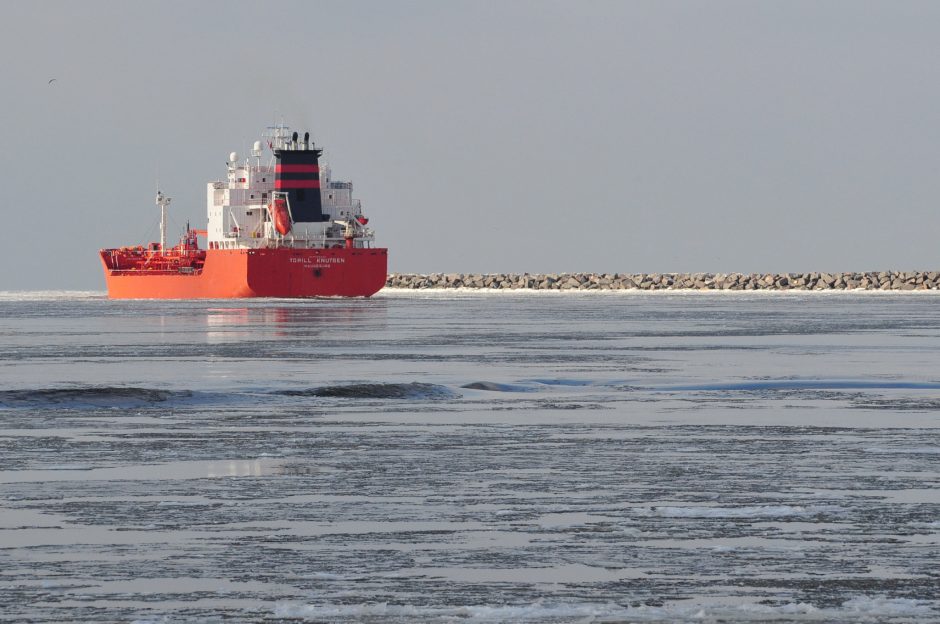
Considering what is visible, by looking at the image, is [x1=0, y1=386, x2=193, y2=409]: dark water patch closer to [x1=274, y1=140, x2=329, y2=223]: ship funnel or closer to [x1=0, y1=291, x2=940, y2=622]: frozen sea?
[x1=0, y1=291, x2=940, y2=622]: frozen sea

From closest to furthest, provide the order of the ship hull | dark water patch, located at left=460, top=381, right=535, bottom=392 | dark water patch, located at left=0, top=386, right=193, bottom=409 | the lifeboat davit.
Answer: dark water patch, located at left=0, top=386, right=193, bottom=409 → dark water patch, located at left=460, top=381, right=535, bottom=392 → the ship hull → the lifeboat davit

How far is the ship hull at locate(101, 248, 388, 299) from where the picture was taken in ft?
252

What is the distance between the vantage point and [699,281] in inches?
4454

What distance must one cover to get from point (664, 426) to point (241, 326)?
92.7 feet

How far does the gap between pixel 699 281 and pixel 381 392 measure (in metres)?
94.8

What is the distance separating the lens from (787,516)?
9.77 metres

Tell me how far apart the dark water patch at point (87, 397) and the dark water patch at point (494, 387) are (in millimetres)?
3541

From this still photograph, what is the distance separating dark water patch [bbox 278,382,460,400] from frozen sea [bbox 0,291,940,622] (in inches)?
3.1

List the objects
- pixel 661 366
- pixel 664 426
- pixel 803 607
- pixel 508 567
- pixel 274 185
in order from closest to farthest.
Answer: pixel 803 607 → pixel 508 567 → pixel 664 426 → pixel 661 366 → pixel 274 185

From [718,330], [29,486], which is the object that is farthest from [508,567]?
[718,330]

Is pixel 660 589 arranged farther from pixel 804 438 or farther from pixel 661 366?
pixel 661 366

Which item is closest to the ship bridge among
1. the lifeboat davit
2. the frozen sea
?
the lifeboat davit

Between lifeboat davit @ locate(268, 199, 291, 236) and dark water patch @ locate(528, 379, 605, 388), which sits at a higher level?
lifeboat davit @ locate(268, 199, 291, 236)

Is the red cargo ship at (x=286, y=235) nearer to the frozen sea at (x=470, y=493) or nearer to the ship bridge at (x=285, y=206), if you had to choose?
the ship bridge at (x=285, y=206)
